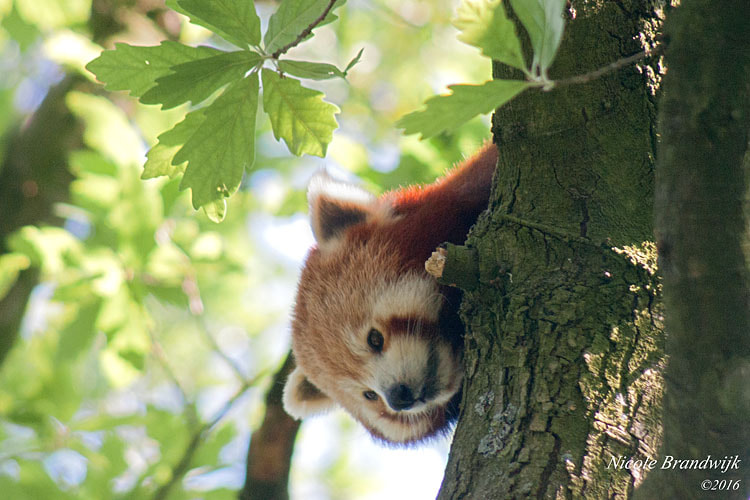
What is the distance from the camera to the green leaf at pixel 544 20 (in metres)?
1.36

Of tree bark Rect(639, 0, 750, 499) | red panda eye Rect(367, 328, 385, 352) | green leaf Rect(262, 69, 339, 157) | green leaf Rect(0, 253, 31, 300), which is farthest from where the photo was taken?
green leaf Rect(0, 253, 31, 300)

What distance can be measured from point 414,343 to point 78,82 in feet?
14.2

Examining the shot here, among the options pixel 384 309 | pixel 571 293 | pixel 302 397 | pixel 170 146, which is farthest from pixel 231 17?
pixel 302 397

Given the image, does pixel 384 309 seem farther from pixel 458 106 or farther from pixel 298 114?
pixel 458 106

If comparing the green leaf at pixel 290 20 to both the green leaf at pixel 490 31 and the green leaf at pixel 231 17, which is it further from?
the green leaf at pixel 490 31

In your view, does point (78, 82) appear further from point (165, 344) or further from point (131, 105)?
point (165, 344)

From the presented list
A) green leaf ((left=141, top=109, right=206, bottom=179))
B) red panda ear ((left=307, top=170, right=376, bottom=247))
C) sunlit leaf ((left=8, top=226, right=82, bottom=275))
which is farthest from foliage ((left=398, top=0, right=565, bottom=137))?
sunlit leaf ((left=8, top=226, right=82, bottom=275))

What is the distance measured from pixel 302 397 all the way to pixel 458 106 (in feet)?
6.53

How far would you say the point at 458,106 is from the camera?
139 cm

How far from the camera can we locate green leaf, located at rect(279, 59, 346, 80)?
5.77ft

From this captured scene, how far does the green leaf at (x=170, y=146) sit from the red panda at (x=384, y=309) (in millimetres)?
935

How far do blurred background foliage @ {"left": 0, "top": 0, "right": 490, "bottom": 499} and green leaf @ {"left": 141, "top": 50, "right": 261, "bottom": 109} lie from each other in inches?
57.5

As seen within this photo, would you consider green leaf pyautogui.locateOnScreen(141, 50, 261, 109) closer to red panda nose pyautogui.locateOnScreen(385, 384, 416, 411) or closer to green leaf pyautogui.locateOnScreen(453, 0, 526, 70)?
green leaf pyautogui.locateOnScreen(453, 0, 526, 70)

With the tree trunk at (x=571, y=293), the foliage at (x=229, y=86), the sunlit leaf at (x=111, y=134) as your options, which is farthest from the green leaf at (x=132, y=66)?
the sunlit leaf at (x=111, y=134)
